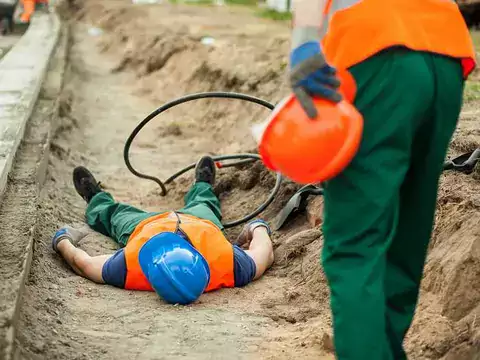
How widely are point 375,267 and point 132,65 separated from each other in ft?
27.6

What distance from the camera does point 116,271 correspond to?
3.91 meters

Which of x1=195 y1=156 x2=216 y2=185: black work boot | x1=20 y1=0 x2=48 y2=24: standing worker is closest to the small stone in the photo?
x1=195 y1=156 x2=216 y2=185: black work boot

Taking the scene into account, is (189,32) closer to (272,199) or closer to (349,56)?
(272,199)

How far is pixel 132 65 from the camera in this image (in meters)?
10.3

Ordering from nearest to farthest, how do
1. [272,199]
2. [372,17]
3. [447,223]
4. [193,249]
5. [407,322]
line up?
[372,17] < [407,322] < [447,223] < [193,249] < [272,199]

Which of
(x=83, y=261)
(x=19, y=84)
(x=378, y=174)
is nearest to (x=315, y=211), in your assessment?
(x=83, y=261)

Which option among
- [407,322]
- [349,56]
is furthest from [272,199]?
[349,56]

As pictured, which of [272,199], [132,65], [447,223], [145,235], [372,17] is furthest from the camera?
[132,65]

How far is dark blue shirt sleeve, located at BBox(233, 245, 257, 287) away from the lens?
4.01m

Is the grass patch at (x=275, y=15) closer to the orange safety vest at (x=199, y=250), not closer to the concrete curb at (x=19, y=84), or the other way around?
the concrete curb at (x=19, y=84)

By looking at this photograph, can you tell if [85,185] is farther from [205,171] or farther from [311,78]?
Result: [311,78]

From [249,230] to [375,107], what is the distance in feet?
7.78

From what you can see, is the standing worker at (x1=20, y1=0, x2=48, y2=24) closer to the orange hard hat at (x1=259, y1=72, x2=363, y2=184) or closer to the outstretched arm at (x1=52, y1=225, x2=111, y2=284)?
the outstretched arm at (x1=52, y1=225, x2=111, y2=284)

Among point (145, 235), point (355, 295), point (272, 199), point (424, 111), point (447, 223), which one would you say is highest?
point (424, 111)
